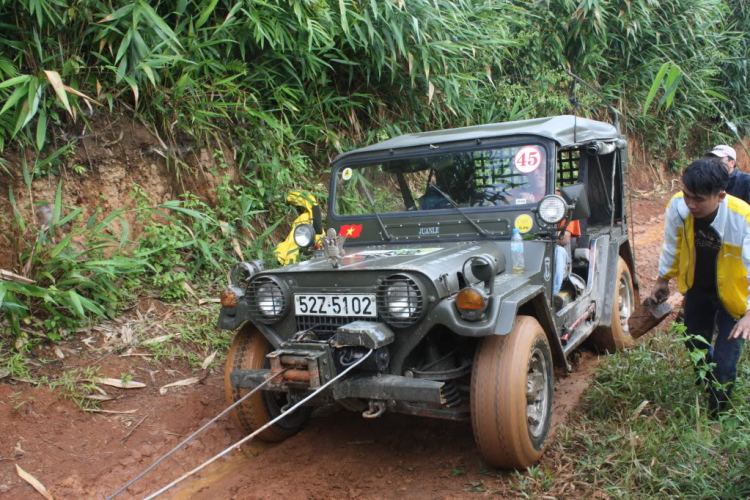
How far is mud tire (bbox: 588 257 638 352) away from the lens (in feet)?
15.9

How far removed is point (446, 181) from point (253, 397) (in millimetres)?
1868

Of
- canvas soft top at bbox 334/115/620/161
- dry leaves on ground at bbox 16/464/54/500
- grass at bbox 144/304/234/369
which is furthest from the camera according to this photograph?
grass at bbox 144/304/234/369

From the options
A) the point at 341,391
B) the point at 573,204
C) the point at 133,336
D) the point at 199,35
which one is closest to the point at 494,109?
the point at 199,35

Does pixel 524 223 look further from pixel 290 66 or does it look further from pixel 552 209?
pixel 290 66

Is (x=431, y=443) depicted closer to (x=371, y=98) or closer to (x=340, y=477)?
(x=340, y=477)

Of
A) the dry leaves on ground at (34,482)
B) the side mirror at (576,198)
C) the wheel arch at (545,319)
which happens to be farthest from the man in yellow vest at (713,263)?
the dry leaves on ground at (34,482)

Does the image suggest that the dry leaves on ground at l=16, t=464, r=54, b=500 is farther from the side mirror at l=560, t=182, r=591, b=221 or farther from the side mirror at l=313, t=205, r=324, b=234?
the side mirror at l=560, t=182, r=591, b=221

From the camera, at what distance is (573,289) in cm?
438

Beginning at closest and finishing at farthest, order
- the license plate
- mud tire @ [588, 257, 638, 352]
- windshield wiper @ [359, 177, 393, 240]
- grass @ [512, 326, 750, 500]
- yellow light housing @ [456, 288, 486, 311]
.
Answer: grass @ [512, 326, 750, 500] < yellow light housing @ [456, 288, 486, 311] < the license plate < windshield wiper @ [359, 177, 393, 240] < mud tire @ [588, 257, 638, 352]

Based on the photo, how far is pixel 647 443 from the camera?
3061mm

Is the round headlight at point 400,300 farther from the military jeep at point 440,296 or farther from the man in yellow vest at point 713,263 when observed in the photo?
the man in yellow vest at point 713,263

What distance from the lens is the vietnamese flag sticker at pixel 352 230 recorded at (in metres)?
4.32

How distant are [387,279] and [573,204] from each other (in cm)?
137

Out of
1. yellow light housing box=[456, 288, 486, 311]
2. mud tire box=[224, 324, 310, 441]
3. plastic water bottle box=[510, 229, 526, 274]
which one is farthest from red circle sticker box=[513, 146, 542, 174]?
mud tire box=[224, 324, 310, 441]
